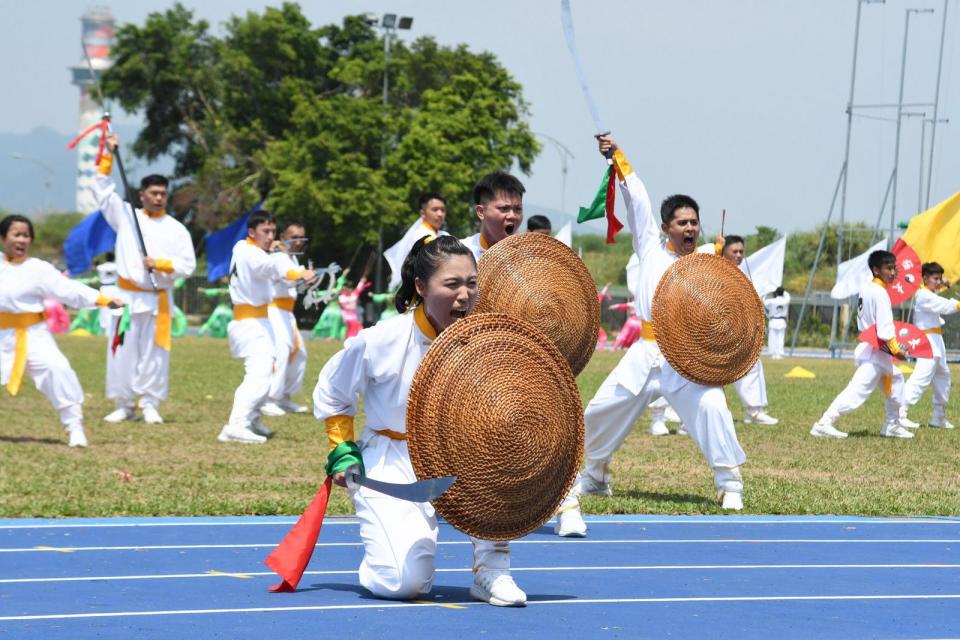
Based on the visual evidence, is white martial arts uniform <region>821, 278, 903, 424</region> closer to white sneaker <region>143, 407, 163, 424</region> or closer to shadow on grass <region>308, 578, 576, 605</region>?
white sneaker <region>143, 407, 163, 424</region>

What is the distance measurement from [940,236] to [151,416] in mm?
14777

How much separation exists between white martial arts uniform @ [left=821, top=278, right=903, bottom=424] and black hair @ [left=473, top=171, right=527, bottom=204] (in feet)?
26.8

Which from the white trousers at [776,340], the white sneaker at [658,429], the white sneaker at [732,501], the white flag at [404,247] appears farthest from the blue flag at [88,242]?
the white trousers at [776,340]

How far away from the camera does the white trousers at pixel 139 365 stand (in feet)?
51.0


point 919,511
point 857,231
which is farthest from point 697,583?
point 857,231

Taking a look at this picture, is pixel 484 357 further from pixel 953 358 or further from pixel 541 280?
pixel 953 358

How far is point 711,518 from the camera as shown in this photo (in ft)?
31.6

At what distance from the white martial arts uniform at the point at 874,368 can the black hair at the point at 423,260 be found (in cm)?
988

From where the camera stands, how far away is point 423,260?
658cm

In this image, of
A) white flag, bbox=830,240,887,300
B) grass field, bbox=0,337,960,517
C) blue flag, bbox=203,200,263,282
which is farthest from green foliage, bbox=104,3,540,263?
grass field, bbox=0,337,960,517

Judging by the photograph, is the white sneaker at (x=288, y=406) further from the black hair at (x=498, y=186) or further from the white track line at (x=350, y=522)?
the black hair at (x=498, y=186)

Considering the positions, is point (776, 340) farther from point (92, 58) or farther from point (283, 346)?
point (92, 58)

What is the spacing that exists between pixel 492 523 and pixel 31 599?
1.96 meters

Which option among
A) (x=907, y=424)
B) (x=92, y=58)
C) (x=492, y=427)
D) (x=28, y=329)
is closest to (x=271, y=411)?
(x=28, y=329)
